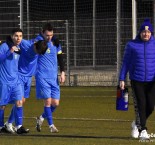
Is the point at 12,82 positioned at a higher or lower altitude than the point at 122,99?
higher

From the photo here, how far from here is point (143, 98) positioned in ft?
41.5

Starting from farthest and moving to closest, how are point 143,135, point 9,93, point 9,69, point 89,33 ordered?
point 89,33
point 9,93
point 9,69
point 143,135

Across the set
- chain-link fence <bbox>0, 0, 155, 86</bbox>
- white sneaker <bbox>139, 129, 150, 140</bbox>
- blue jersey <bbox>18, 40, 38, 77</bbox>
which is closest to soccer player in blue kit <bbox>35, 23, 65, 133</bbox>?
blue jersey <bbox>18, 40, 38, 77</bbox>

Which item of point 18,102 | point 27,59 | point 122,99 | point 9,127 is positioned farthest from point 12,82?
point 122,99

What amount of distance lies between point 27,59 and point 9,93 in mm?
737

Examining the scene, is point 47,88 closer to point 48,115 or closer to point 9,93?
point 48,115

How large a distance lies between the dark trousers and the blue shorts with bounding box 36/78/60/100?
214 cm

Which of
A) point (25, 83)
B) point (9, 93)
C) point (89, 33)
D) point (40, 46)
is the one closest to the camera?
point (40, 46)

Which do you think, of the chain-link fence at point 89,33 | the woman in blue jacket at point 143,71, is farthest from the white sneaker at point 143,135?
the chain-link fence at point 89,33

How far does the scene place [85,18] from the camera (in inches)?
1302

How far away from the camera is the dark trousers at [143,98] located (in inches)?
498

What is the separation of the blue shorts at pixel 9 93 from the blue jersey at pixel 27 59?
528mm

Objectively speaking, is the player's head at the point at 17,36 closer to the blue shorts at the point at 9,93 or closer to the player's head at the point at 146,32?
the blue shorts at the point at 9,93

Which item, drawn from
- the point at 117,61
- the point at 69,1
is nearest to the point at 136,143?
the point at 117,61
